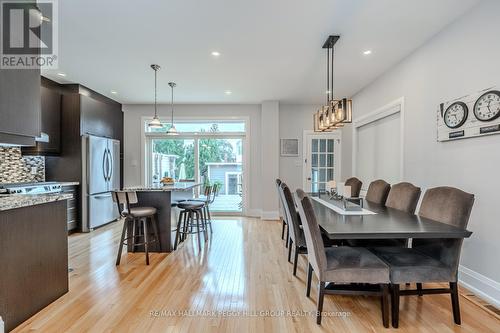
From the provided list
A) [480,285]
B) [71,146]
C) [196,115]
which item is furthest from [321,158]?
[71,146]

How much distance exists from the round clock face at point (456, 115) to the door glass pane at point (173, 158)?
496 cm

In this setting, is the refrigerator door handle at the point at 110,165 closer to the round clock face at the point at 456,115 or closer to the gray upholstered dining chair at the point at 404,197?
the gray upholstered dining chair at the point at 404,197

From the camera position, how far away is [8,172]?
4141 millimetres

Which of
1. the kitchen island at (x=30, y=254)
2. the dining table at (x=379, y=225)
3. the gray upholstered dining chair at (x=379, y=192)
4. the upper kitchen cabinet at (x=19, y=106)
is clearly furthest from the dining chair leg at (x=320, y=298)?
the upper kitchen cabinet at (x=19, y=106)

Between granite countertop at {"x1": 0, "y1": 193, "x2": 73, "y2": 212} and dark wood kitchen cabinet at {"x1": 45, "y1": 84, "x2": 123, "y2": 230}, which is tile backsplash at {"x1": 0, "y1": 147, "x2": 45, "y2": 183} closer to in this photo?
dark wood kitchen cabinet at {"x1": 45, "y1": 84, "x2": 123, "y2": 230}

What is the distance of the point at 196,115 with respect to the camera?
20.5 ft

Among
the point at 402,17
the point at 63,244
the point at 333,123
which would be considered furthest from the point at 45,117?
the point at 402,17

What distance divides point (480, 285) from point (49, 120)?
6110 millimetres

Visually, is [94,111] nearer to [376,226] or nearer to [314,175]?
[314,175]

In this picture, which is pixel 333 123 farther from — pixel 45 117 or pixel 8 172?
pixel 8 172

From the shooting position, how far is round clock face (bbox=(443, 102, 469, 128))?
2662 millimetres

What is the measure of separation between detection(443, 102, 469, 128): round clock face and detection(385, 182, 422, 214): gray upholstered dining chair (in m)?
0.76

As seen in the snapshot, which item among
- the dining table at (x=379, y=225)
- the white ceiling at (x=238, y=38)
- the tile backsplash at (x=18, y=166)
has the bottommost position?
the dining table at (x=379, y=225)

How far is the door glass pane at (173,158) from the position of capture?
20.9ft
